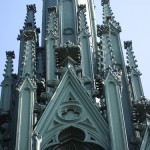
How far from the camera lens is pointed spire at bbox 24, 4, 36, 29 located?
29.5 metres

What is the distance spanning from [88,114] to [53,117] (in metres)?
1.22

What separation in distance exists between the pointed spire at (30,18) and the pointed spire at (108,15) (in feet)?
10.3

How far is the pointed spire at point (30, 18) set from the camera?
2948 centimetres

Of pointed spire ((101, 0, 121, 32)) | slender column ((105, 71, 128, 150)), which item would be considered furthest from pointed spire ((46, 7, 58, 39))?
slender column ((105, 71, 128, 150))

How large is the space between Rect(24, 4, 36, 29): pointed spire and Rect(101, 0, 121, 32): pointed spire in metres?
3.15

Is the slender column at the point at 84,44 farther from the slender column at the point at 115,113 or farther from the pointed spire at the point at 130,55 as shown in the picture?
the pointed spire at the point at 130,55

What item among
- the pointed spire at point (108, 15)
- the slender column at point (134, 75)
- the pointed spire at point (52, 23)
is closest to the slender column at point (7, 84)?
the pointed spire at point (52, 23)

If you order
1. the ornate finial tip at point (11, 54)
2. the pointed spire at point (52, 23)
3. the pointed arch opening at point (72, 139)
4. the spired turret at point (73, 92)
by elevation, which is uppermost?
the pointed spire at point (52, 23)

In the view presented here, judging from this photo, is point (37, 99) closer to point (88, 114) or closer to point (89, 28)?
point (88, 114)

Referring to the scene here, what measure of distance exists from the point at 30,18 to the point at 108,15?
138 inches

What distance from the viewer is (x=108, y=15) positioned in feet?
99.6

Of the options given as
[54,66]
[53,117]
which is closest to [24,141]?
[53,117]

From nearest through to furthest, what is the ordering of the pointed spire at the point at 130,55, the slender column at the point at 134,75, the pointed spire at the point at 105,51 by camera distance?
1. the pointed spire at the point at 105,51
2. the slender column at the point at 134,75
3. the pointed spire at the point at 130,55

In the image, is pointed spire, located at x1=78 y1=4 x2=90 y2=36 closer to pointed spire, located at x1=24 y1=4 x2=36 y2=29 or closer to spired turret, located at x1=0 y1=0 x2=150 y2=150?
spired turret, located at x1=0 y1=0 x2=150 y2=150
